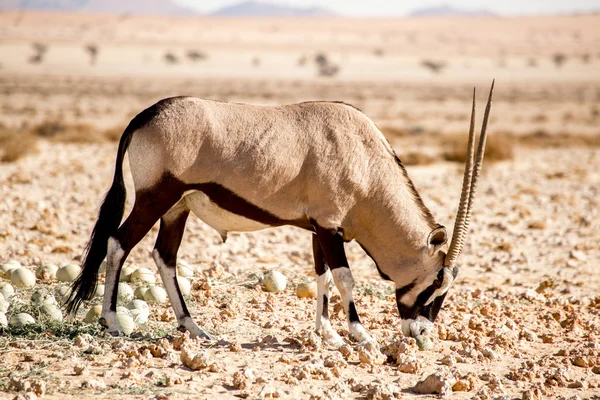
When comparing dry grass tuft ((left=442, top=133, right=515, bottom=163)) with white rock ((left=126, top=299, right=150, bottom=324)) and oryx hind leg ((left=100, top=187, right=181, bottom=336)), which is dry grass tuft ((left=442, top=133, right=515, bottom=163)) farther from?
oryx hind leg ((left=100, top=187, right=181, bottom=336))

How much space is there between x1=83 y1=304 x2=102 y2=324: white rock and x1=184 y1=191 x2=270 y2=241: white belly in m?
1.13

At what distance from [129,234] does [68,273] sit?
5.33 feet

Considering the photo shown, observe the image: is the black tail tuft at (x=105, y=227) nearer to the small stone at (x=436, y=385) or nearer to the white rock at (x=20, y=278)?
the white rock at (x=20, y=278)

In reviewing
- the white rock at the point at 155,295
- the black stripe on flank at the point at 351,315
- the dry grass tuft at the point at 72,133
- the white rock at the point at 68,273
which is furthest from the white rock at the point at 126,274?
the dry grass tuft at the point at 72,133

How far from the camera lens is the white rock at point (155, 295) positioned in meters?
6.83

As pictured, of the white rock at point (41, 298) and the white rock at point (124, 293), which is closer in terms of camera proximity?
the white rock at point (41, 298)

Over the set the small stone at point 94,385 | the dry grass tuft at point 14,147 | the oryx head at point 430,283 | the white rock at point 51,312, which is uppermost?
the oryx head at point 430,283

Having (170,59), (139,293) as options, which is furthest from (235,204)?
(170,59)

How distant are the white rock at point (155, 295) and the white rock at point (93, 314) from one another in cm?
71

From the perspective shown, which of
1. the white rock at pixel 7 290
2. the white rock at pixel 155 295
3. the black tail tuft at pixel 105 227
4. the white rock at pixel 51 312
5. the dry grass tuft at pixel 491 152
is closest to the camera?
the white rock at pixel 51 312

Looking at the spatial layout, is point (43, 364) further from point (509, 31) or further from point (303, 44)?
point (509, 31)

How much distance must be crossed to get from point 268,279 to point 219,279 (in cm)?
58

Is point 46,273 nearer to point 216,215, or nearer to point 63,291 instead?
point 63,291

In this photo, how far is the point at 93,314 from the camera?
616 cm
